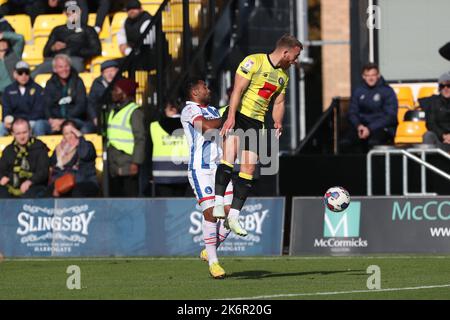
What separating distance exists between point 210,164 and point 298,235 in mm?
4460

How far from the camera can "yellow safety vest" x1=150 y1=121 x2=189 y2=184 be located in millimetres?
20812

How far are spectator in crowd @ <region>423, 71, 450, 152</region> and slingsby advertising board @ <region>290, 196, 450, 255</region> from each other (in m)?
2.19

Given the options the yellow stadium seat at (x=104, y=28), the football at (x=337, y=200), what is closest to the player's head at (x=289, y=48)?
the football at (x=337, y=200)

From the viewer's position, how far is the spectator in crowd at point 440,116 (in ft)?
68.7

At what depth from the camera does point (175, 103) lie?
22.3 meters

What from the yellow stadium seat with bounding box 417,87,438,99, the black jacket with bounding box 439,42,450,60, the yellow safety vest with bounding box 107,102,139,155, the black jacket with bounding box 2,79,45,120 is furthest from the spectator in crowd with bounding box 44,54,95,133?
the black jacket with bounding box 439,42,450,60

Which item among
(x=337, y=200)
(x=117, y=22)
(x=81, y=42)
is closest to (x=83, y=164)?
(x=81, y=42)

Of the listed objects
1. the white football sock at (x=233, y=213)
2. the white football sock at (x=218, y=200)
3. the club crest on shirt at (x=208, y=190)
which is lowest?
the white football sock at (x=233, y=213)

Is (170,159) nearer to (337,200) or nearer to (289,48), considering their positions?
(337,200)

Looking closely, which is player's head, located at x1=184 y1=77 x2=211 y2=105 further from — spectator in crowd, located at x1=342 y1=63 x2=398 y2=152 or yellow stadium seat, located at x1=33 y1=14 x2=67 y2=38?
yellow stadium seat, located at x1=33 y1=14 x2=67 y2=38

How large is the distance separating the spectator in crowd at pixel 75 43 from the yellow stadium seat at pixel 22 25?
5.15 feet

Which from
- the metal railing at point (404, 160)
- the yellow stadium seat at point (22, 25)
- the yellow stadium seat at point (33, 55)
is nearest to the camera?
the metal railing at point (404, 160)

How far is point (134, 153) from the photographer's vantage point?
21203 mm

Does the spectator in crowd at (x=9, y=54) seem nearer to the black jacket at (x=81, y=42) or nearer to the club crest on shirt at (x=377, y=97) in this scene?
the black jacket at (x=81, y=42)
